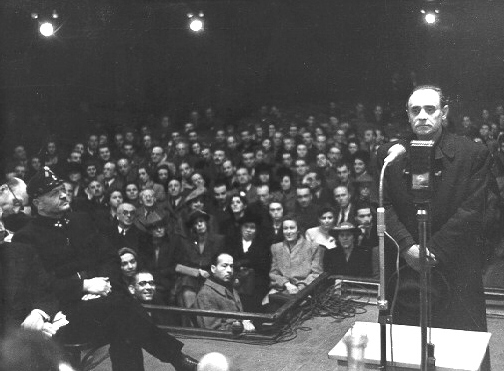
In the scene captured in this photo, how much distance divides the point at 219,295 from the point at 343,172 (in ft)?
4.82

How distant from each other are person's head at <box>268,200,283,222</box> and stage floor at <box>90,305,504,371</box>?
38.3 inches

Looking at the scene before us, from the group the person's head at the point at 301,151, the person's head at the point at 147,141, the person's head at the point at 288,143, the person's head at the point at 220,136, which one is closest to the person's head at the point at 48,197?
the person's head at the point at 147,141

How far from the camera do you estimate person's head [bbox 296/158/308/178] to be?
5.31 m

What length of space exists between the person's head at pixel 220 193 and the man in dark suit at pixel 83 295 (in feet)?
6.03

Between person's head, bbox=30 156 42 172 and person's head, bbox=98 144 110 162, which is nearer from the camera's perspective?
person's head, bbox=30 156 42 172

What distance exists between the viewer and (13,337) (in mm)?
2869

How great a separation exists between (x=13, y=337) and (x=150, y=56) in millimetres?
2441

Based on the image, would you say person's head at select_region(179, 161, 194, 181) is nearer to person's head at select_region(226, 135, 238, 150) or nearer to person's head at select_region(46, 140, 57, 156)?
person's head at select_region(226, 135, 238, 150)

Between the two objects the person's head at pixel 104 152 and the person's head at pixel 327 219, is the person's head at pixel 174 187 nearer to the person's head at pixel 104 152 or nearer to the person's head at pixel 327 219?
the person's head at pixel 104 152

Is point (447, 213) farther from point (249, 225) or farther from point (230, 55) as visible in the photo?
point (230, 55)

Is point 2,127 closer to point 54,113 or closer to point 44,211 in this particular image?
point 54,113

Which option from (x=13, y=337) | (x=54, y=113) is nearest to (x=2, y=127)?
(x=54, y=113)

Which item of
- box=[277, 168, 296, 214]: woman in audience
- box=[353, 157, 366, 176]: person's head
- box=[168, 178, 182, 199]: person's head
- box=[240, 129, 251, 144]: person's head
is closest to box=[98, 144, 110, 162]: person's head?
box=[168, 178, 182, 199]: person's head

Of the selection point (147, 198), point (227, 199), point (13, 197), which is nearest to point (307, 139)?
point (227, 199)
